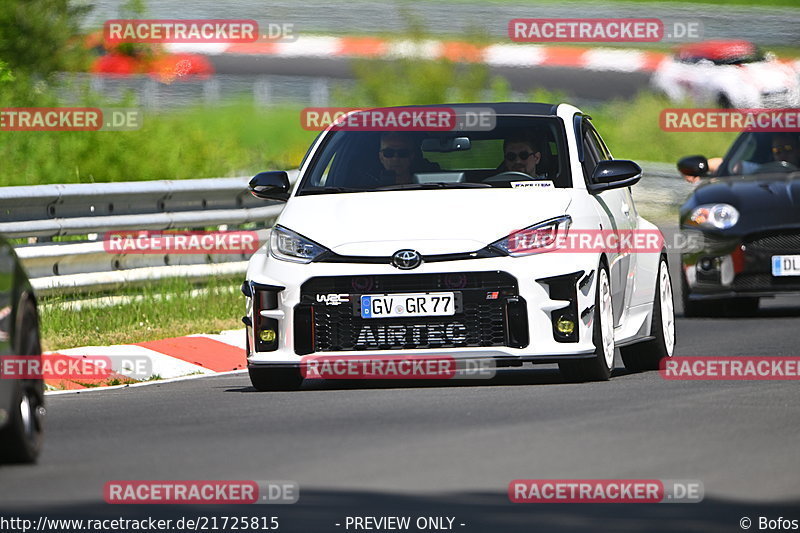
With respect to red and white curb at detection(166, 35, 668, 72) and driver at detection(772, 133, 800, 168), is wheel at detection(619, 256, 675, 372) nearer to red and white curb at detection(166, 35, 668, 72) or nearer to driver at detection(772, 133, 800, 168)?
driver at detection(772, 133, 800, 168)

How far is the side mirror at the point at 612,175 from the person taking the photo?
11.7 meters

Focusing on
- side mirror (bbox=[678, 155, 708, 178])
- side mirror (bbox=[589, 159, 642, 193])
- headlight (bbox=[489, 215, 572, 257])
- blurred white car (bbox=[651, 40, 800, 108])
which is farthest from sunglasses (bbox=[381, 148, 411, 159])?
blurred white car (bbox=[651, 40, 800, 108])

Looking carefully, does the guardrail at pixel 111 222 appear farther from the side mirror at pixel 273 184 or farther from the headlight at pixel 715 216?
the headlight at pixel 715 216

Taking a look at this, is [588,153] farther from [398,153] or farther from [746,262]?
[746,262]

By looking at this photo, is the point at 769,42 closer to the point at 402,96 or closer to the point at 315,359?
the point at 402,96

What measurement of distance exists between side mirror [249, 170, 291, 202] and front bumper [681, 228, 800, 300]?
535 cm

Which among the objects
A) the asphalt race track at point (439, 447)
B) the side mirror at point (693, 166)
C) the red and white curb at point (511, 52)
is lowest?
the asphalt race track at point (439, 447)

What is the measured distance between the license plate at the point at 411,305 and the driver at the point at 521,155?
126 centimetres

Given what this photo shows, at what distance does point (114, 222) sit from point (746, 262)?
195 inches

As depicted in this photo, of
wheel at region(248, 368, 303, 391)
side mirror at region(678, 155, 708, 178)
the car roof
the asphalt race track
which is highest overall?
the car roof

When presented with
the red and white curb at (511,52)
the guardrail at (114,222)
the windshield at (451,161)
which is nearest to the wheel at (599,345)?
the windshield at (451,161)

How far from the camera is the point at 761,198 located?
639 inches

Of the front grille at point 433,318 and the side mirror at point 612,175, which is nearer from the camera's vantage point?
the front grille at point 433,318

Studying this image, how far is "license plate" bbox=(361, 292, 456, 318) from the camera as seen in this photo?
10883mm
